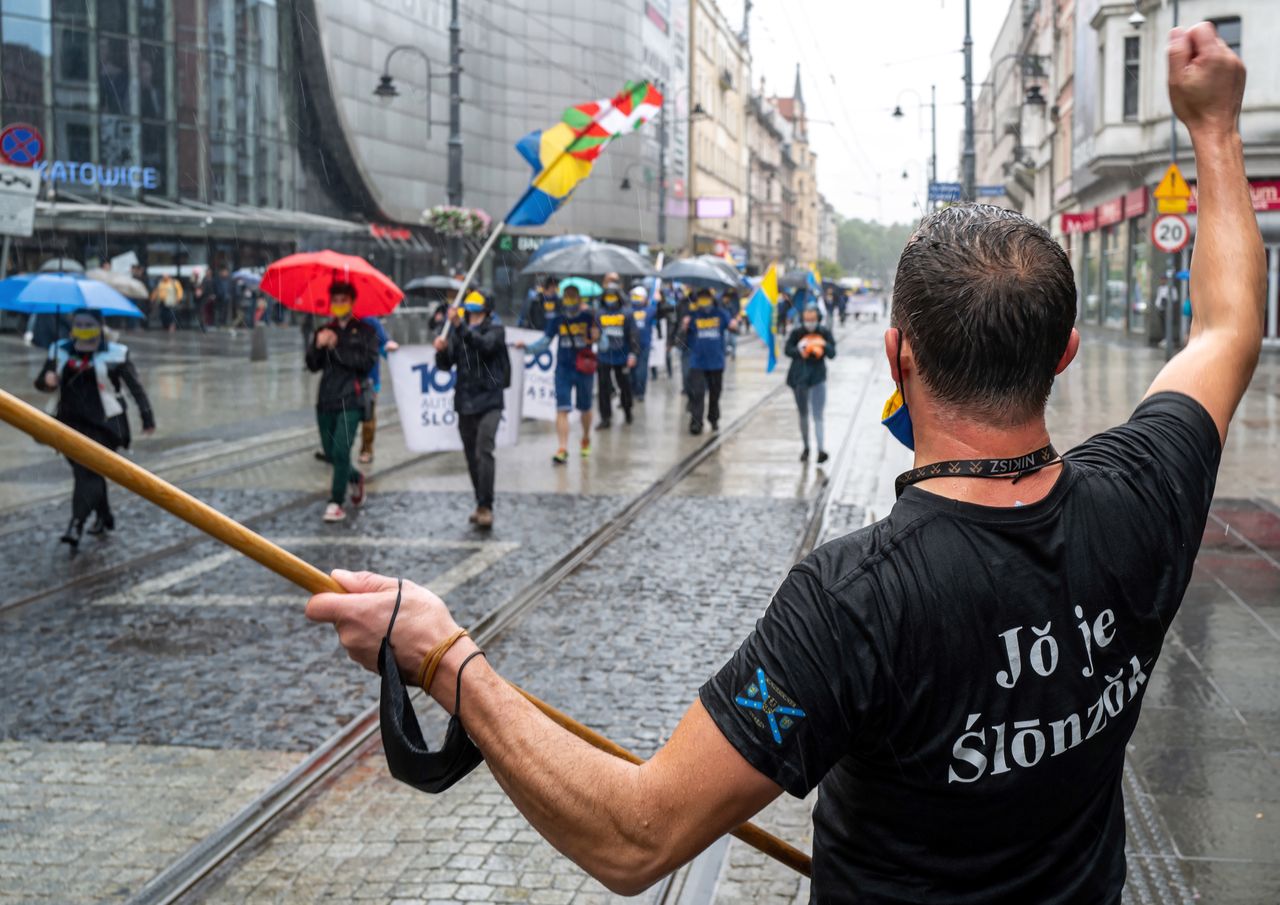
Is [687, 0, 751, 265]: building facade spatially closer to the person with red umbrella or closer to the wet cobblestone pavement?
the person with red umbrella

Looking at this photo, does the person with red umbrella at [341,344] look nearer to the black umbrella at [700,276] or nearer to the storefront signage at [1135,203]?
the black umbrella at [700,276]

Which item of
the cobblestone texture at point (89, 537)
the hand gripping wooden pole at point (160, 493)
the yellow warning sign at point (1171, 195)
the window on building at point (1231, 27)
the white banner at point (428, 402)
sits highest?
the window on building at point (1231, 27)

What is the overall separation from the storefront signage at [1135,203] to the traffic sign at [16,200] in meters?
29.6

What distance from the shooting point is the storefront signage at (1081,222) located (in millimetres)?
43775

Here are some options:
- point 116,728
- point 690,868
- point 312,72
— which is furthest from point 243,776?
point 312,72

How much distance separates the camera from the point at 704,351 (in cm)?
1688

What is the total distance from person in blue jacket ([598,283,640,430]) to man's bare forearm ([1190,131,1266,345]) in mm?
14867

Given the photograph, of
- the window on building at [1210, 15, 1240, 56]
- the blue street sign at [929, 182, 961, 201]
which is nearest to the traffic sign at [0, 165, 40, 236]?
the blue street sign at [929, 182, 961, 201]

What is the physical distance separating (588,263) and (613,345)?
113cm

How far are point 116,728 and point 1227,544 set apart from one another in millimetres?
7097

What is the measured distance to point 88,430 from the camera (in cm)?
984

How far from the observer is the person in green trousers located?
35.7ft

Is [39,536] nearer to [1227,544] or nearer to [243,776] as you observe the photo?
[243,776]

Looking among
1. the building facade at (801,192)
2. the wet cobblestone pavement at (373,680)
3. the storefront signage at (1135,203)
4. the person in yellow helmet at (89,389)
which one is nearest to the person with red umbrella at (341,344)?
the wet cobblestone pavement at (373,680)
